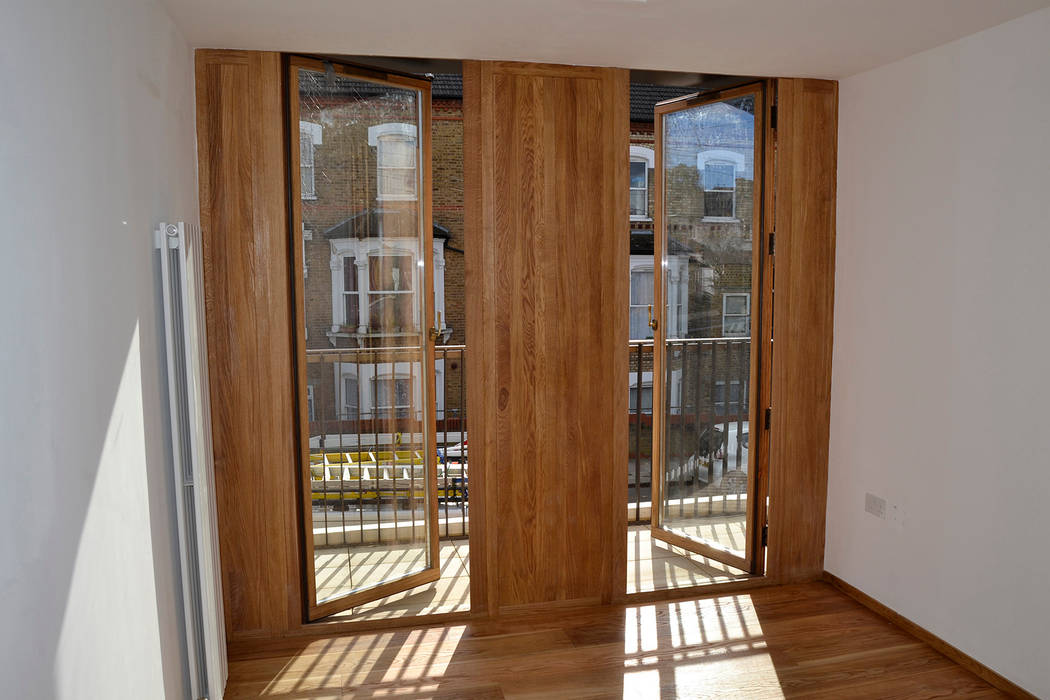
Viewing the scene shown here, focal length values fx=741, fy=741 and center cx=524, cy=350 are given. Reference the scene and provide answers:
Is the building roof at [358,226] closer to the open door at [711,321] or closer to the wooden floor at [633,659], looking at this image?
the open door at [711,321]

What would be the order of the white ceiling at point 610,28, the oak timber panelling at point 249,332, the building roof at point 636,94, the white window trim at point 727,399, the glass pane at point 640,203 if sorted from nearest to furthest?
the white ceiling at point 610,28 → the oak timber panelling at point 249,332 → the white window trim at point 727,399 → the building roof at point 636,94 → the glass pane at point 640,203

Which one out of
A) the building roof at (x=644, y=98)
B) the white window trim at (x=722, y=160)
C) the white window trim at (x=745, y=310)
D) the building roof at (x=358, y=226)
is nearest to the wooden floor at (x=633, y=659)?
the white window trim at (x=745, y=310)

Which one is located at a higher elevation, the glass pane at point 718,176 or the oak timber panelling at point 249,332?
the glass pane at point 718,176

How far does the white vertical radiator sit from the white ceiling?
89 cm

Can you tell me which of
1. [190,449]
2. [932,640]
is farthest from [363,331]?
[932,640]

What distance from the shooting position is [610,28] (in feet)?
9.71

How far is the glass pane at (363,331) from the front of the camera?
3.45 m

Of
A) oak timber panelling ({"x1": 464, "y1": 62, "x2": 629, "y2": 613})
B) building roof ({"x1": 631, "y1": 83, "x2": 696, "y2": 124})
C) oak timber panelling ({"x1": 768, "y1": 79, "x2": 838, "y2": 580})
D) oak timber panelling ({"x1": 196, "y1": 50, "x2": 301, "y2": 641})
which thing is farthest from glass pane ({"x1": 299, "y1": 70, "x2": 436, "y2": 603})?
building roof ({"x1": 631, "y1": 83, "x2": 696, "y2": 124})

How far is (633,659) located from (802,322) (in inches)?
75.0

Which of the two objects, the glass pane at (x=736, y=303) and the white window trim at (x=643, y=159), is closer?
the glass pane at (x=736, y=303)

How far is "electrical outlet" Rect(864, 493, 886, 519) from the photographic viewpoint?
361 centimetres

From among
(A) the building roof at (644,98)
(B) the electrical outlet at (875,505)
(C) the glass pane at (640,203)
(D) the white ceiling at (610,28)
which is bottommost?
(B) the electrical outlet at (875,505)

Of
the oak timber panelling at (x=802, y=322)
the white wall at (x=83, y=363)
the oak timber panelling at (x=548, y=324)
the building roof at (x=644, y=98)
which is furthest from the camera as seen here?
the building roof at (x=644, y=98)

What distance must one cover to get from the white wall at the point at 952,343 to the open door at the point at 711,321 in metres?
0.44
